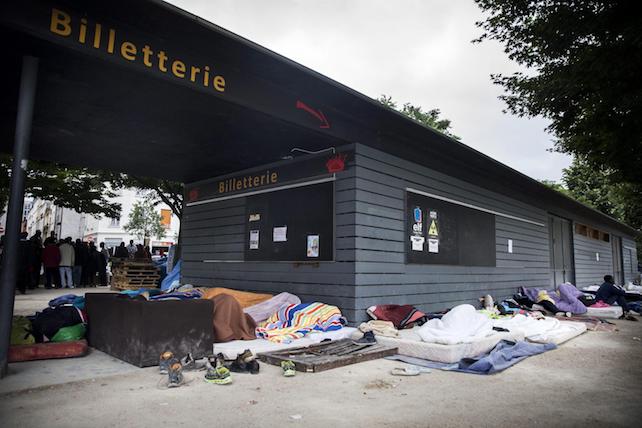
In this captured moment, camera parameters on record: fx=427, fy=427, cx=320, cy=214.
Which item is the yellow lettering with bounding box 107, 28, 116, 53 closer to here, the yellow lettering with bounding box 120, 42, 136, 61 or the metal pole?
the yellow lettering with bounding box 120, 42, 136, 61

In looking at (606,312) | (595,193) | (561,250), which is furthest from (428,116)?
(606,312)

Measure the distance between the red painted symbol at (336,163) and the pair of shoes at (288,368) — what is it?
3.62 m

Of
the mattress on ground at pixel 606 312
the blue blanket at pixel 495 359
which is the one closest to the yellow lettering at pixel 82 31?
the blue blanket at pixel 495 359

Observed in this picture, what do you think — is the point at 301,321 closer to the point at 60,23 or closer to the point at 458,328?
the point at 458,328

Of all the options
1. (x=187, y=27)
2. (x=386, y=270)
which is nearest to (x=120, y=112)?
(x=187, y=27)

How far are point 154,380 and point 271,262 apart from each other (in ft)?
14.0

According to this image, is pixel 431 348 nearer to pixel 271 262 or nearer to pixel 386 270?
pixel 386 270

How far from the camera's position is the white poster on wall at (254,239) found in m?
8.73

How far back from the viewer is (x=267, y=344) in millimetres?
5598

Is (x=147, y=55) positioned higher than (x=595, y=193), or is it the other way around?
(x=595, y=193)

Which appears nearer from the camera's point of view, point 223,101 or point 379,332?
point 223,101

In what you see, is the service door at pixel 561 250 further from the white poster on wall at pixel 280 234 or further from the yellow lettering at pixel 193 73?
the yellow lettering at pixel 193 73

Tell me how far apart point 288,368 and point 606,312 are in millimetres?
9930

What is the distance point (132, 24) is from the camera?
4.41m
